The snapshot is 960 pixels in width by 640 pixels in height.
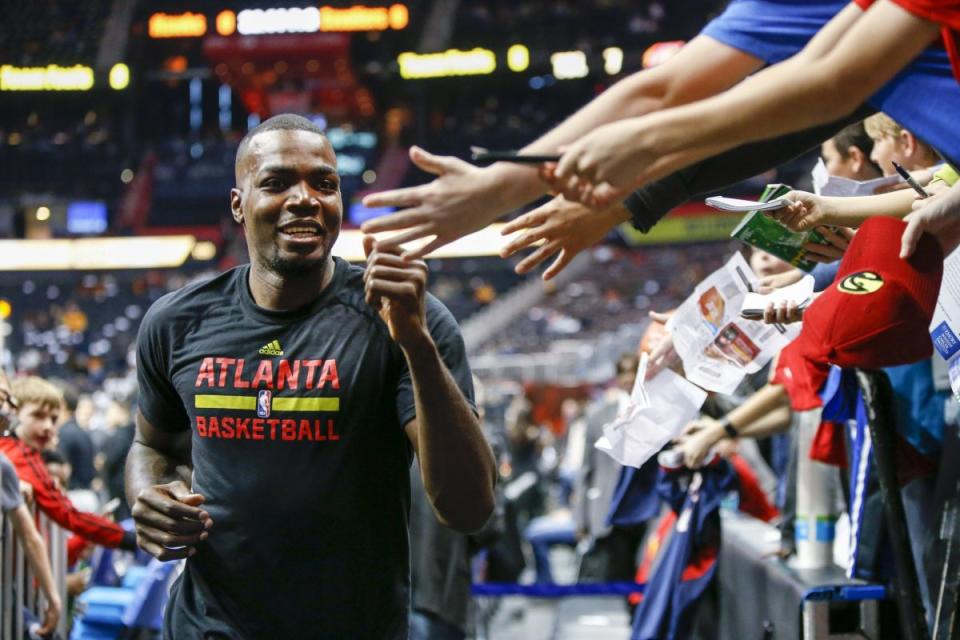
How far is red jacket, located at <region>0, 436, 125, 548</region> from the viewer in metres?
4.98

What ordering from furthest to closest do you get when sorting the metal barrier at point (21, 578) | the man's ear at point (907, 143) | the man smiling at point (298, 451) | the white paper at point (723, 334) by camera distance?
the metal barrier at point (21, 578)
the man's ear at point (907, 143)
the white paper at point (723, 334)
the man smiling at point (298, 451)

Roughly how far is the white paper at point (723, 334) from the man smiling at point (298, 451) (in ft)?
2.13

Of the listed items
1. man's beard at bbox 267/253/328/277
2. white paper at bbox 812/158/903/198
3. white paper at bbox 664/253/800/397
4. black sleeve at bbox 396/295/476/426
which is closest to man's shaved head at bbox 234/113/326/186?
man's beard at bbox 267/253/328/277

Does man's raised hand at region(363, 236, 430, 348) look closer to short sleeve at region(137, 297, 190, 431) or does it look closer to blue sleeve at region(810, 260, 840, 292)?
short sleeve at region(137, 297, 190, 431)

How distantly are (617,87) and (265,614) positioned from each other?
128 cm

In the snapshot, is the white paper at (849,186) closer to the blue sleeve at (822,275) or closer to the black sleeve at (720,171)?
the blue sleeve at (822,275)

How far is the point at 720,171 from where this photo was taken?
7.06 ft

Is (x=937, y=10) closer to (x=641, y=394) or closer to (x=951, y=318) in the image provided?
(x=951, y=318)

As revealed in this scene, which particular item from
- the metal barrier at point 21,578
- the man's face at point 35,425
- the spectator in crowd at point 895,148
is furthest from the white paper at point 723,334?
the man's face at point 35,425

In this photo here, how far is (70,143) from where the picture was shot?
35.7m

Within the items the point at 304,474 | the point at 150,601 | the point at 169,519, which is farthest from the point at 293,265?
the point at 150,601

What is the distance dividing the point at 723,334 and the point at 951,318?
0.64 m

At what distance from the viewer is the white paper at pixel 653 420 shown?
2.98 m

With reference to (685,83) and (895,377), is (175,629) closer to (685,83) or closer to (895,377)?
(685,83)
